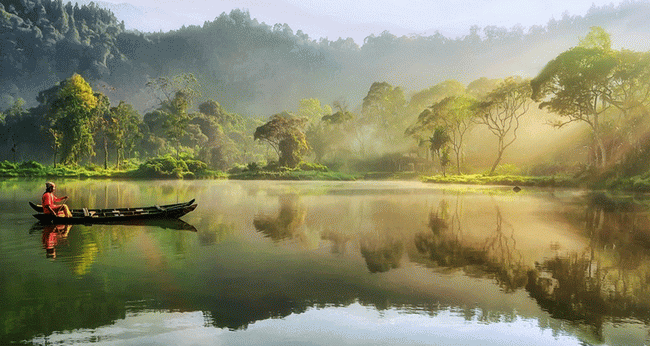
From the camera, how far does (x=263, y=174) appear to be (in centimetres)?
7231

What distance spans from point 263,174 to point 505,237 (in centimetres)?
5926

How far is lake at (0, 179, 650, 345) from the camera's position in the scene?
6.72 meters

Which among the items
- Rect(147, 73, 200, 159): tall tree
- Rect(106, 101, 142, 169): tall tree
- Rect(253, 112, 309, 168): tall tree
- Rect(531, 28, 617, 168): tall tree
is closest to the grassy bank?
Rect(253, 112, 309, 168): tall tree

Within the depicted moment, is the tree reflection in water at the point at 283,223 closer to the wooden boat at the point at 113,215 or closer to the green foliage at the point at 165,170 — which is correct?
the wooden boat at the point at 113,215

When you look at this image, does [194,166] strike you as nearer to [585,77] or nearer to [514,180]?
[514,180]

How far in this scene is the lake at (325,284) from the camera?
265 inches

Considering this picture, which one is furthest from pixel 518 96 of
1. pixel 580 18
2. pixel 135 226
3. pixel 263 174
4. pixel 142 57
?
pixel 142 57

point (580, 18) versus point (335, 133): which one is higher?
point (580, 18)

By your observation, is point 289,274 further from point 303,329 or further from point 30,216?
point 30,216

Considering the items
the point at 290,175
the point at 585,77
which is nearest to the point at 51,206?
the point at 585,77

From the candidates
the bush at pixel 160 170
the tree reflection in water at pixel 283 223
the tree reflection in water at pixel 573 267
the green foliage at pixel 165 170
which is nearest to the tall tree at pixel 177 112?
the green foliage at pixel 165 170

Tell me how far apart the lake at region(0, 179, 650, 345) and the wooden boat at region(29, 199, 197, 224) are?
462 mm

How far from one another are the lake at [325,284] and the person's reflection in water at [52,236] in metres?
0.12

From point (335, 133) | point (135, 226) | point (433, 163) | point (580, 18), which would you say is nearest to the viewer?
point (135, 226)
